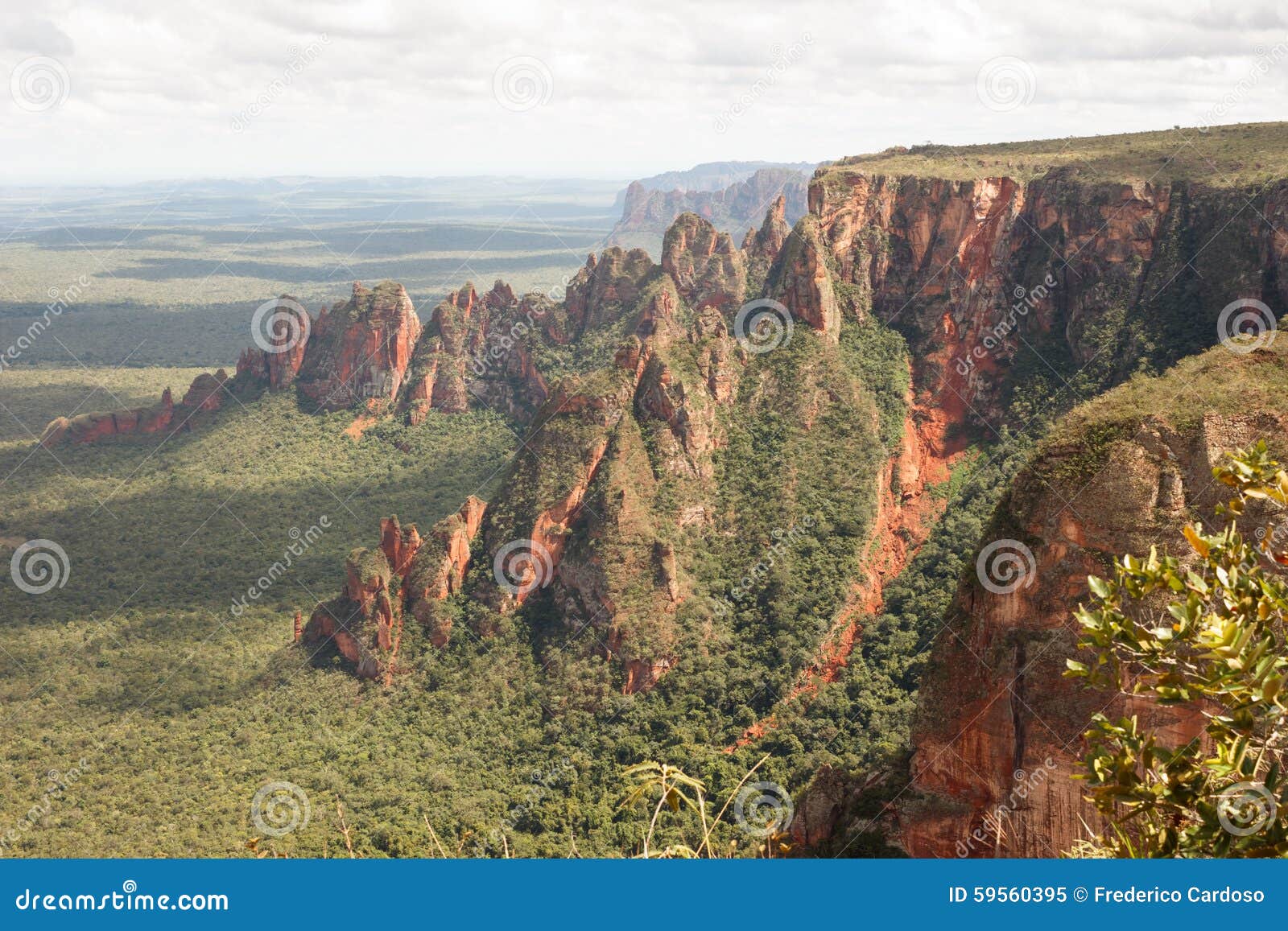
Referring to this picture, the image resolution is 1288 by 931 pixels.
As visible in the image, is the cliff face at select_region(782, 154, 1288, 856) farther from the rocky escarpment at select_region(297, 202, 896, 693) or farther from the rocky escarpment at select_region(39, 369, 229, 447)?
the rocky escarpment at select_region(39, 369, 229, 447)

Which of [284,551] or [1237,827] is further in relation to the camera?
[284,551]

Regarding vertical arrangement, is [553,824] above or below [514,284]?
below

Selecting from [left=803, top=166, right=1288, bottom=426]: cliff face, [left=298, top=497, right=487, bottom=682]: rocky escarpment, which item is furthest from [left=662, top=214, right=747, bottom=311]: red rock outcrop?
[left=298, top=497, right=487, bottom=682]: rocky escarpment

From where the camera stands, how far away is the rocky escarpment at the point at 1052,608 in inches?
762

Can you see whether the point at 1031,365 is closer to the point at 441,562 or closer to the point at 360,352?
the point at 441,562

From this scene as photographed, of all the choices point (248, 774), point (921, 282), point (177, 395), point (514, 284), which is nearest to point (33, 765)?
point (248, 774)

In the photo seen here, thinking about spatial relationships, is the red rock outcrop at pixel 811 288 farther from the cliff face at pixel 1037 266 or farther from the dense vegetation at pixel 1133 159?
the dense vegetation at pixel 1133 159

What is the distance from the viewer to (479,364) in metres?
76.0

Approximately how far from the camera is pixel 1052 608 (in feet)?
Answer: 66.9

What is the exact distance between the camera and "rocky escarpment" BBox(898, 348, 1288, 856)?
19.4 meters

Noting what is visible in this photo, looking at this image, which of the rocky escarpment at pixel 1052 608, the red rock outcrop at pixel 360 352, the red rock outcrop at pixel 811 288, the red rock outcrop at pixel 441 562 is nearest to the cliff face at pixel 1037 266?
the red rock outcrop at pixel 811 288

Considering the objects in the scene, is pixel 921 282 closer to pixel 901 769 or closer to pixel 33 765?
pixel 901 769

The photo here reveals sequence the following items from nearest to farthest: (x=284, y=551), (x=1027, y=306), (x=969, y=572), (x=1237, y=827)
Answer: (x=1237, y=827)
(x=969, y=572)
(x=1027, y=306)
(x=284, y=551)

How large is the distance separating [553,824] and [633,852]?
14.0 ft
